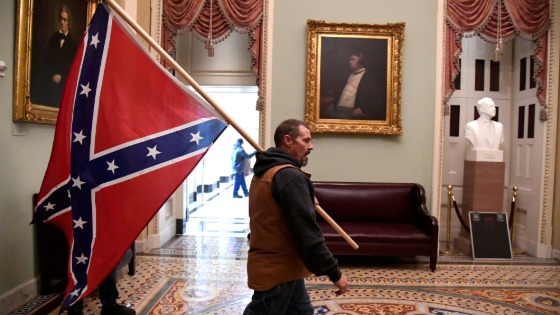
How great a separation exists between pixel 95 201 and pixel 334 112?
414cm

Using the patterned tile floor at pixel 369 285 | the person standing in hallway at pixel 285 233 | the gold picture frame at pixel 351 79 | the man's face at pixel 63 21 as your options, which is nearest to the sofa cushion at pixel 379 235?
the patterned tile floor at pixel 369 285

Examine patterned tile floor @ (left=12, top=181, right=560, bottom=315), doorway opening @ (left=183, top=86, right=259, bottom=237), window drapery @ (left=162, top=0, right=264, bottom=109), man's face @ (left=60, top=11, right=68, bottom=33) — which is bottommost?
patterned tile floor @ (left=12, top=181, right=560, bottom=315)

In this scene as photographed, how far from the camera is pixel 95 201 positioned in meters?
2.43

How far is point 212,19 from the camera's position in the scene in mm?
6008

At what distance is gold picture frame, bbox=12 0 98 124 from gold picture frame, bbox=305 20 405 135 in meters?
3.05

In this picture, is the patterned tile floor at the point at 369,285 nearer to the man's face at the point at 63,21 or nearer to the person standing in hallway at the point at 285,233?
the person standing in hallway at the point at 285,233

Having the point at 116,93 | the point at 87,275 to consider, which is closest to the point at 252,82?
the point at 116,93

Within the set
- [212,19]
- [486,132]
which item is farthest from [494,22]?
[212,19]

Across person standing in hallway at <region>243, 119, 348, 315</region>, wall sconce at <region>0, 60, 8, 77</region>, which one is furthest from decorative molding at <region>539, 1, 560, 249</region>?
wall sconce at <region>0, 60, 8, 77</region>

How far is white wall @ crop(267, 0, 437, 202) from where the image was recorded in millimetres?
6078

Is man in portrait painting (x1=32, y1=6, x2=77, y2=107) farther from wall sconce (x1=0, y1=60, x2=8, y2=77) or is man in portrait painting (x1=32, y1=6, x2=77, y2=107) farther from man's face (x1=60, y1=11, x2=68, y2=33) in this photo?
wall sconce (x1=0, y1=60, x2=8, y2=77)

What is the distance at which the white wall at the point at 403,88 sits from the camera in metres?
6.08

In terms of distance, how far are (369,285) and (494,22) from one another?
4.03 metres

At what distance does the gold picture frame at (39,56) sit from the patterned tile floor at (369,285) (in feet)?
5.86
